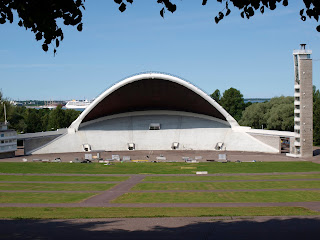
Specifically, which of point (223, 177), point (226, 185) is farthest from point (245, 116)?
point (226, 185)

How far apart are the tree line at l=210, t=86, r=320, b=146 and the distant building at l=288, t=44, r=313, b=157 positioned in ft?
67.9

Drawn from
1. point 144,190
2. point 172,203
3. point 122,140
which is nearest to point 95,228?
point 172,203

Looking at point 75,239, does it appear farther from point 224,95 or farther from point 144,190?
point 224,95

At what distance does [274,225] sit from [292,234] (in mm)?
2059

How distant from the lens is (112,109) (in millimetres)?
76062

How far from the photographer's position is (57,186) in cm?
3672

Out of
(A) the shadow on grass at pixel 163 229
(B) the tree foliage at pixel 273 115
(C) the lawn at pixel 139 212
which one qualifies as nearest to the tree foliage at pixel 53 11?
(A) the shadow on grass at pixel 163 229

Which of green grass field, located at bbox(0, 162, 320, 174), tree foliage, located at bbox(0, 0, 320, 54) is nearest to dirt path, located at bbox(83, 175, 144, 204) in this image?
green grass field, located at bbox(0, 162, 320, 174)

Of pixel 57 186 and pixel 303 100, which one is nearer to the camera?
pixel 57 186

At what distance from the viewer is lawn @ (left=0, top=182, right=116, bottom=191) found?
3509cm

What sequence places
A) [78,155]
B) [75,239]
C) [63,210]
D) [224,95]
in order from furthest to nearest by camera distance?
1. [224,95]
2. [78,155]
3. [63,210]
4. [75,239]

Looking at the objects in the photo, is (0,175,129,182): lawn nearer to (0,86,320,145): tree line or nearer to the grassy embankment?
the grassy embankment

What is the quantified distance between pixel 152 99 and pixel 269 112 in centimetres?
3448

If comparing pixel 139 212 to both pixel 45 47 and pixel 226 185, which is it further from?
pixel 45 47
